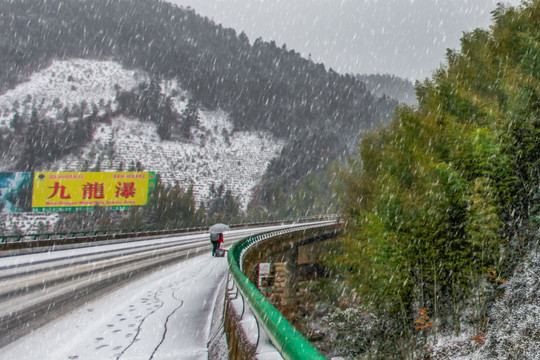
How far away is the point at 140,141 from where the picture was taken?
112 metres

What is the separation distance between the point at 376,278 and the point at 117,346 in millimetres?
18489

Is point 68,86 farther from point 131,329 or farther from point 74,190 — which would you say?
point 131,329

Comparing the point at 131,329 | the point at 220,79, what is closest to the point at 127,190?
the point at 131,329

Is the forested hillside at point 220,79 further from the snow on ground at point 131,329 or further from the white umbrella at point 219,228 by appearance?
the snow on ground at point 131,329

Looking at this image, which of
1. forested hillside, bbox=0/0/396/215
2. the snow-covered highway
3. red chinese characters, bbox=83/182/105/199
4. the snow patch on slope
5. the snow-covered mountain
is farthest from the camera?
forested hillside, bbox=0/0/396/215

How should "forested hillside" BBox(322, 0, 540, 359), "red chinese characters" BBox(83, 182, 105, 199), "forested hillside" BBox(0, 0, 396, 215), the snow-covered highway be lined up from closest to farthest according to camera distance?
the snow-covered highway
"forested hillside" BBox(322, 0, 540, 359)
"red chinese characters" BBox(83, 182, 105, 199)
"forested hillside" BBox(0, 0, 396, 215)

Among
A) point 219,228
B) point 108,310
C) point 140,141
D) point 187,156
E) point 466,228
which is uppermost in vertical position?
point 140,141

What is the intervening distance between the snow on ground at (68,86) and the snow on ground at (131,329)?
12110 cm

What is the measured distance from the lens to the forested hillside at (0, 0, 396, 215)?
122 meters

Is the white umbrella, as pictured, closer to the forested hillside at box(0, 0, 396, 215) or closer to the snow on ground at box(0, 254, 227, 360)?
the snow on ground at box(0, 254, 227, 360)

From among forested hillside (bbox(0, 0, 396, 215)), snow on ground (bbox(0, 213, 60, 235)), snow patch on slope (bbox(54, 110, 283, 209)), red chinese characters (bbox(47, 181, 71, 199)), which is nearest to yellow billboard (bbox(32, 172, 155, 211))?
red chinese characters (bbox(47, 181, 71, 199))

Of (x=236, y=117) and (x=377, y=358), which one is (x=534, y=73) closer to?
(x=377, y=358)

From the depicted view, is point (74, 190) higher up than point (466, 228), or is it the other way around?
point (466, 228)

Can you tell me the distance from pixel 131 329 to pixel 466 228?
1475 cm
